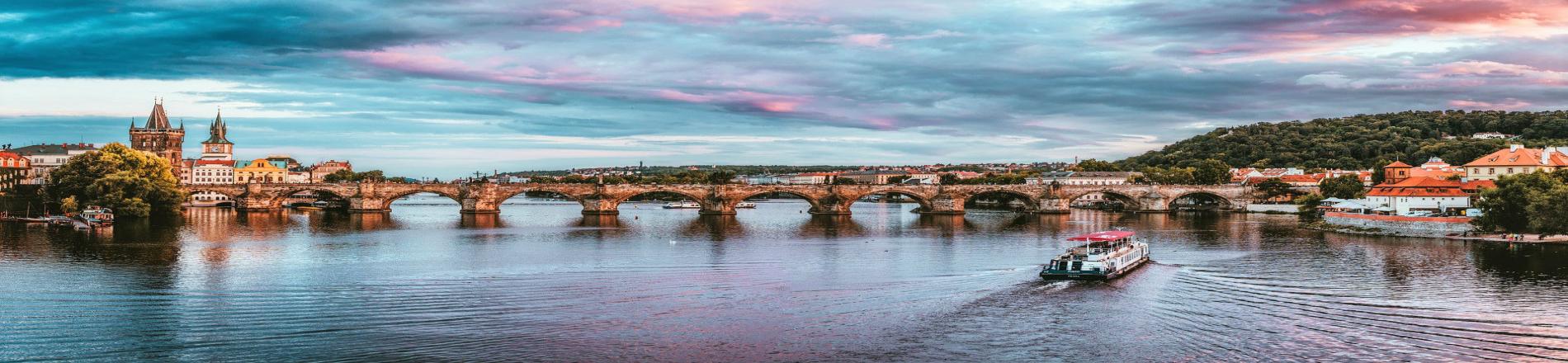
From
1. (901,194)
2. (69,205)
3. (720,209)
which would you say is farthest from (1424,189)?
(69,205)

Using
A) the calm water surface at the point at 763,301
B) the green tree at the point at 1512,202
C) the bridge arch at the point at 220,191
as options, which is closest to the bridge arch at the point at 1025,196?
the calm water surface at the point at 763,301

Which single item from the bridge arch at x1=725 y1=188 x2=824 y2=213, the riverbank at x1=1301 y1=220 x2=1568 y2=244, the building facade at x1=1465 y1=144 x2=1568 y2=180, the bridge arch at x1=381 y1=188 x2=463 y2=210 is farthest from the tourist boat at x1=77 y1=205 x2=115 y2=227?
the building facade at x1=1465 y1=144 x2=1568 y2=180

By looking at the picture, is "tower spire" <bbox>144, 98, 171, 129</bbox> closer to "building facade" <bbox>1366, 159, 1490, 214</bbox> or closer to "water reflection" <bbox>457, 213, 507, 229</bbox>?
"water reflection" <bbox>457, 213, 507, 229</bbox>

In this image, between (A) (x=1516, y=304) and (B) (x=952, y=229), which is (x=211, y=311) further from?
(B) (x=952, y=229)

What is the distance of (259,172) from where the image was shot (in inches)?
6339

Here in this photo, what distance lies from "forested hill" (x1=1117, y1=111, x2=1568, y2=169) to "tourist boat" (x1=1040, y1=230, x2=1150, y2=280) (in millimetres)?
107132

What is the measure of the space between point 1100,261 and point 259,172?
15085 centimetres

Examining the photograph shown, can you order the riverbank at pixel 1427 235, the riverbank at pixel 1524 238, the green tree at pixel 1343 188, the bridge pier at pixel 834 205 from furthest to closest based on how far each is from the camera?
1. the bridge pier at pixel 834 205
2. the green tree at pixel 1343 188
3. the riverbank at pixel 1427 235
4. the riverbank at pixel 1524 238

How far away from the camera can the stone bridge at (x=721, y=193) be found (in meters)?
99.3

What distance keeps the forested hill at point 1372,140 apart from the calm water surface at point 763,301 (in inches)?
4128

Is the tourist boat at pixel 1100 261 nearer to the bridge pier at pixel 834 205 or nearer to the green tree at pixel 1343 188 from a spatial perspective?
Answer: the green tree at pixel 1343 188

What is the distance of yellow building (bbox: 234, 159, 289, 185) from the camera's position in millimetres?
157225

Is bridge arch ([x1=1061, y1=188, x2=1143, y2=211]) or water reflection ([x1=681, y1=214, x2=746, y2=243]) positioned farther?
bridge arch ([x1=1061, y1=188, x2=1143, y2=211])

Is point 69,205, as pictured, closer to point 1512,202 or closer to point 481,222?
point 481,222
